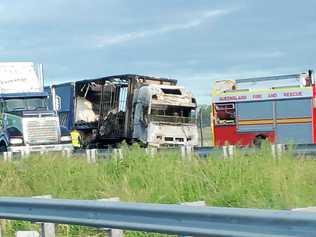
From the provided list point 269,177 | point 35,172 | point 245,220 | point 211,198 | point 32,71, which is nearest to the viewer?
point 245,220

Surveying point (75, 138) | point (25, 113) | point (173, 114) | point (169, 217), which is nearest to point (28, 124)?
point (25, 113)

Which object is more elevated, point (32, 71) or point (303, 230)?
point (32, 71)

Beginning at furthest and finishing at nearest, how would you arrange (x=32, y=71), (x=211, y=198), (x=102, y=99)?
1. (x=102, y=99)
2. (x=32, y=71)
3. (x=211, y=198)

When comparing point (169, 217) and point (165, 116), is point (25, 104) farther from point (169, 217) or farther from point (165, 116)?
point (169, 217)

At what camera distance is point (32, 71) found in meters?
29.0

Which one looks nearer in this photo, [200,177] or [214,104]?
[200,177]

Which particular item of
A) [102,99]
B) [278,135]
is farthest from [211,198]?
[102,99]

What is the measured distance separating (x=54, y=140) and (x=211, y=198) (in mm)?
20533

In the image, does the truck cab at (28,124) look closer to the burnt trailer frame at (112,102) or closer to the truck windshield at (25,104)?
the truck windshield at (25,104)

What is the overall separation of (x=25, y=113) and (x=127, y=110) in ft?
13.7

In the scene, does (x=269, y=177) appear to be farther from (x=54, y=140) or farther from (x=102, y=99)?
(x=102, y=99)

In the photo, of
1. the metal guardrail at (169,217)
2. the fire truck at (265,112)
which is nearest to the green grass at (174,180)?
the metal guardrail at (169,217)

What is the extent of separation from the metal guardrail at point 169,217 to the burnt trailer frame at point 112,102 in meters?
21.8

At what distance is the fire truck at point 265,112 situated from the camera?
26.6 meters
